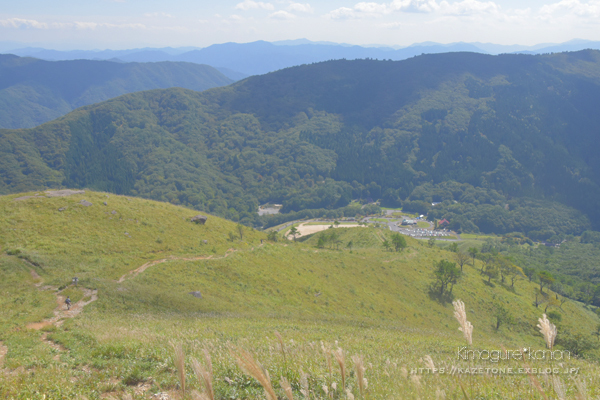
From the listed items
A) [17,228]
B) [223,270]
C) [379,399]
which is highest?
[379,399]

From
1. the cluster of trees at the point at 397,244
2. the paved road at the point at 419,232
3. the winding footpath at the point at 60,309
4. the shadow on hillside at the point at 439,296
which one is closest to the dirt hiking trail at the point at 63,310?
the winding footpath at the point at 60,309

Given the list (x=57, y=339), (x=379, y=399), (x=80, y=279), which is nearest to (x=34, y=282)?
(x=80, y=279)

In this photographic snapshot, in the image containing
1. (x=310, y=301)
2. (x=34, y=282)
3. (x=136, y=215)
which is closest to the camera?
(x=34, y=282)

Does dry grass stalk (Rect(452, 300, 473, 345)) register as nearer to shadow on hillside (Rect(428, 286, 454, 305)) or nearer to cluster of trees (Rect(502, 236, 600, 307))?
shadow on hillside (Rect(428, 286, 454, 305))

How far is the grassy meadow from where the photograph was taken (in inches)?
317

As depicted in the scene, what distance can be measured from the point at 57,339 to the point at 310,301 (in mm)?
23178

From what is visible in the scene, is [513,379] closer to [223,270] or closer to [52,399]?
[52,399]

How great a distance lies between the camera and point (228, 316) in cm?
2406

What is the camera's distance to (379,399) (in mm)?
6785

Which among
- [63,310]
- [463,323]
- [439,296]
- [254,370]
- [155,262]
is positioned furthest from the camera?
[439,296]

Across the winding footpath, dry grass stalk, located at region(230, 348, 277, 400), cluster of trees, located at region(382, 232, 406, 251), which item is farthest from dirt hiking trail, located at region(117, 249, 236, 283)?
cluster of trees, located at region(382, 232, 406, 251)

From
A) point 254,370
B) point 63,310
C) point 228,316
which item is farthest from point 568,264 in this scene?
point 254,370

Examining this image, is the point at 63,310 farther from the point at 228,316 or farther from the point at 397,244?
the point at 397,244

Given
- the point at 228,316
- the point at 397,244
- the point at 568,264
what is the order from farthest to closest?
the point at 568,264, the point at 397,244, the point at 228,316
